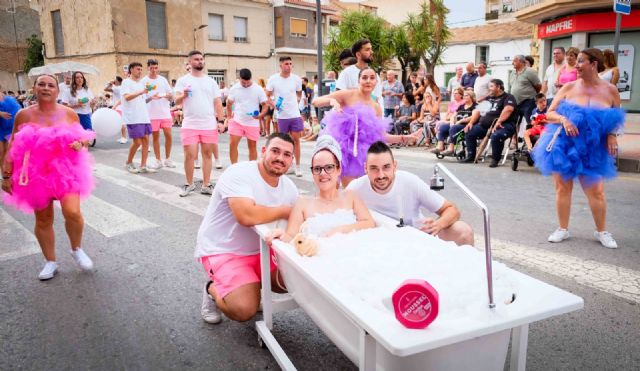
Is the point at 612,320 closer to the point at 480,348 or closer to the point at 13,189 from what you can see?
the point at 480,348

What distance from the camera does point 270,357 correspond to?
9.59ft

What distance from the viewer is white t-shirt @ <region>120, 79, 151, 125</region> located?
9.59 meters

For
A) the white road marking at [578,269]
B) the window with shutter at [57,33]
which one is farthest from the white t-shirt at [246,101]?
the window with shutter at [57,33]

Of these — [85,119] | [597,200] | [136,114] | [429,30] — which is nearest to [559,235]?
[597,200]

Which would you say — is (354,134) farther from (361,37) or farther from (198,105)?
(361,37)

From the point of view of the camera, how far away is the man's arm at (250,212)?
3086 millimetres

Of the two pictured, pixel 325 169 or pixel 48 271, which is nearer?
pixel 325 169

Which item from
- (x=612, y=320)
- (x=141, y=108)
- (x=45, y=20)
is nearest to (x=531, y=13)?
(x=141, y=108)

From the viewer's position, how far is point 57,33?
31562mm

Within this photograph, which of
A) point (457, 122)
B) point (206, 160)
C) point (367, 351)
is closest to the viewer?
point (367, 351)

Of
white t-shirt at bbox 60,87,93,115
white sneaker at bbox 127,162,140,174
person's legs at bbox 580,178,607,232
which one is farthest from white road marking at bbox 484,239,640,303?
white t-shirt at bbox 60,87,93,115

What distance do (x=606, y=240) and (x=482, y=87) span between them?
23.8ft

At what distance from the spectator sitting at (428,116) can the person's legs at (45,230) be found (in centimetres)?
986

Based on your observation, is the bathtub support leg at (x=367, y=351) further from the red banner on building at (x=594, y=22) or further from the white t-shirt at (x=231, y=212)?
the red banner on building at (x=594, y=22)
